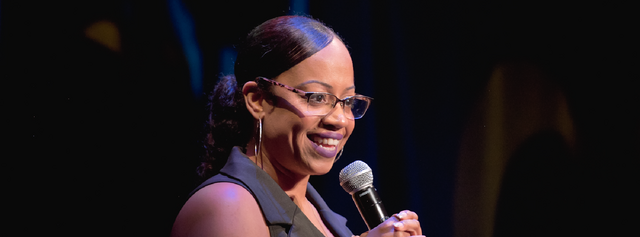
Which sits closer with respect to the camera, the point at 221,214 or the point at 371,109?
the point at 221,214

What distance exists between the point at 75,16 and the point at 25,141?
1.37 feet

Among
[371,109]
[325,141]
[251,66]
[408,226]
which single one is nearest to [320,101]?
[325,141]

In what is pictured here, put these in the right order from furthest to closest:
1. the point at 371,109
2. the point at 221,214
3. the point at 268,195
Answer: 1. the point at 371,109
2. the point at 268,195
3. the point at 221,214

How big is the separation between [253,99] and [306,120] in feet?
0.54

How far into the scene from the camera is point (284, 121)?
130cm

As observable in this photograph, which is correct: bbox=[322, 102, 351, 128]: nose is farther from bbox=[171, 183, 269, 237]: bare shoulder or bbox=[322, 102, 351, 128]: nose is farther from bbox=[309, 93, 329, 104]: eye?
bbox=[171, 183, 269, 237]: bare shoulder

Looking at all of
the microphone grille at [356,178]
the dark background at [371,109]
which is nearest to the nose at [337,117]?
the microphone grille at [356,178]

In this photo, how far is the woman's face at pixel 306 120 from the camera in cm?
129

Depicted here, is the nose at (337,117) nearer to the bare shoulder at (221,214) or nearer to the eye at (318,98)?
the eye at (318,98)

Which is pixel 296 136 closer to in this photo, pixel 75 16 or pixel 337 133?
pixel 337 133

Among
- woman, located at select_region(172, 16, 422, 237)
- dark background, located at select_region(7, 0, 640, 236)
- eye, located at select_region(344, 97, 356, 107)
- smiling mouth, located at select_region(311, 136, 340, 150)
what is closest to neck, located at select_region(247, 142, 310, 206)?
woman, located at select_region(172, 16, 422, 237)

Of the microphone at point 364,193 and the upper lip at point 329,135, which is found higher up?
the upper lip at point 329,135

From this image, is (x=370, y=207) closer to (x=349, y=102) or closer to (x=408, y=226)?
(x=408, y=226)

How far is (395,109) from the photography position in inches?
83.6
